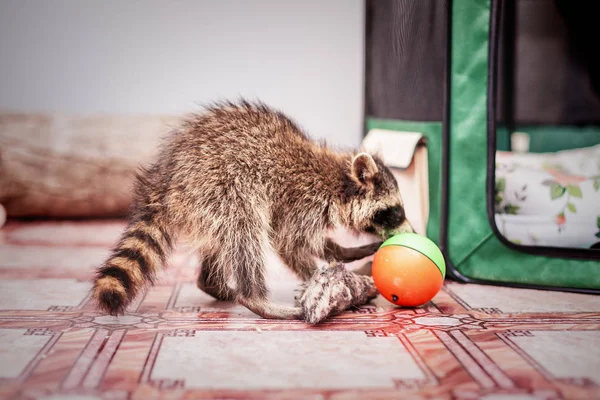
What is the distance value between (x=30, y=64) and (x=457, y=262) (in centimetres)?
474

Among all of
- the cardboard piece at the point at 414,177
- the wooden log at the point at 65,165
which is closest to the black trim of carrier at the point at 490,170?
the cardboard piece at the point at 414,177

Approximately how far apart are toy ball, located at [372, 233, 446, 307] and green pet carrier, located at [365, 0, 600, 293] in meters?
0.71

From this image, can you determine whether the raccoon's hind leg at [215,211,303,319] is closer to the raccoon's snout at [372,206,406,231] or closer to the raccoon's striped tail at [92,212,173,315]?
the raccoon's striped tail at [92,212,173,315]

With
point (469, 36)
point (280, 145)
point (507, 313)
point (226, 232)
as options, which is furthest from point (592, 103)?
point (226, 232)

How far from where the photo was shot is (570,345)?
2838 millimetres

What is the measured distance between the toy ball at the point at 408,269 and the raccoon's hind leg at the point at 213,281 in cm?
79

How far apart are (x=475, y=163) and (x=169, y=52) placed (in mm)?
3807

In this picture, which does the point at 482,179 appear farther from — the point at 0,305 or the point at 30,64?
the point at 30,64

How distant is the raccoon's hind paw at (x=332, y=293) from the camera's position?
3.15 m

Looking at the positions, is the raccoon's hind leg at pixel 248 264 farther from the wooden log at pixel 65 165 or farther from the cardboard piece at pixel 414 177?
the wooden log at pixel 65 165

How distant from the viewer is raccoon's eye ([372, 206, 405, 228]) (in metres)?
3.58

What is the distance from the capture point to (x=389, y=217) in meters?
3.60

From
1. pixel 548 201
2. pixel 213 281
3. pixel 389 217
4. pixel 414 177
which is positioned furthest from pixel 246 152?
pixel 548 201

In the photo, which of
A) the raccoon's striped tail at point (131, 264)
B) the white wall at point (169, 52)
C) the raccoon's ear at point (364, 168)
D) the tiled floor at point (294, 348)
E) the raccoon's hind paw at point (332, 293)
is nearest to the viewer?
the tiled floor at point (294, 348)
